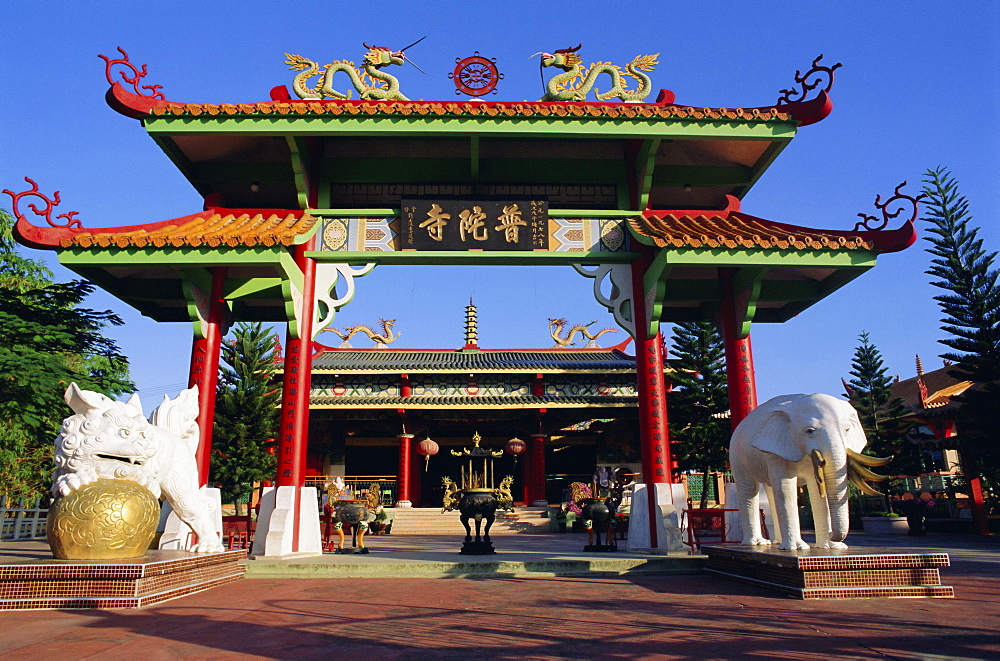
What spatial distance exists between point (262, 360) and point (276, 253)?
1344 centimetres

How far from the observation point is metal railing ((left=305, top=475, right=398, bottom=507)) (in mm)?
20484

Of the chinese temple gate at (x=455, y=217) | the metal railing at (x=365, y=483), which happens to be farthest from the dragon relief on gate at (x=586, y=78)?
the metal railing at (x=365, y=483)

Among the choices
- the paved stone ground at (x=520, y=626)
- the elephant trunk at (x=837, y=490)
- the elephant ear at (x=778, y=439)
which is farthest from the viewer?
the elephant ear at (x=778, y=439)

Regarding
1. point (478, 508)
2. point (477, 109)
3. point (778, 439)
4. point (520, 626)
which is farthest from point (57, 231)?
point (778, 439)

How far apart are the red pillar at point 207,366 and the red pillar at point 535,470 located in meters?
12.9

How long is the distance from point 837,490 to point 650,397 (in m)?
3.70

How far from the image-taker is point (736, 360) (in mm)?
9727

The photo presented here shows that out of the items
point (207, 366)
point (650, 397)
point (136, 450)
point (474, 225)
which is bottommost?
point (136, 450)

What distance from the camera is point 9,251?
15.9m

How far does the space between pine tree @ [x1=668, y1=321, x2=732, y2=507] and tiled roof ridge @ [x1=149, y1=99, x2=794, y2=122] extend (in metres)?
10.4

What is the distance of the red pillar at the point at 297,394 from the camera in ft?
29.1

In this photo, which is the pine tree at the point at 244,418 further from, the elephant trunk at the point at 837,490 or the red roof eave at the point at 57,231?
the elephant trunk at the point at 837,490

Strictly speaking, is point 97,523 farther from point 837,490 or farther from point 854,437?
point 854,437

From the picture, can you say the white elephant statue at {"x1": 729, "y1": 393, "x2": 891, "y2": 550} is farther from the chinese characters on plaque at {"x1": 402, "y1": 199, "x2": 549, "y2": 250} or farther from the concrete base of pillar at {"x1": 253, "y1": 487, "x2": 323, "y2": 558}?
the concrete base of pillar at {"x1": 253, "y1": 487, "x2": 323, "y2": 558}
